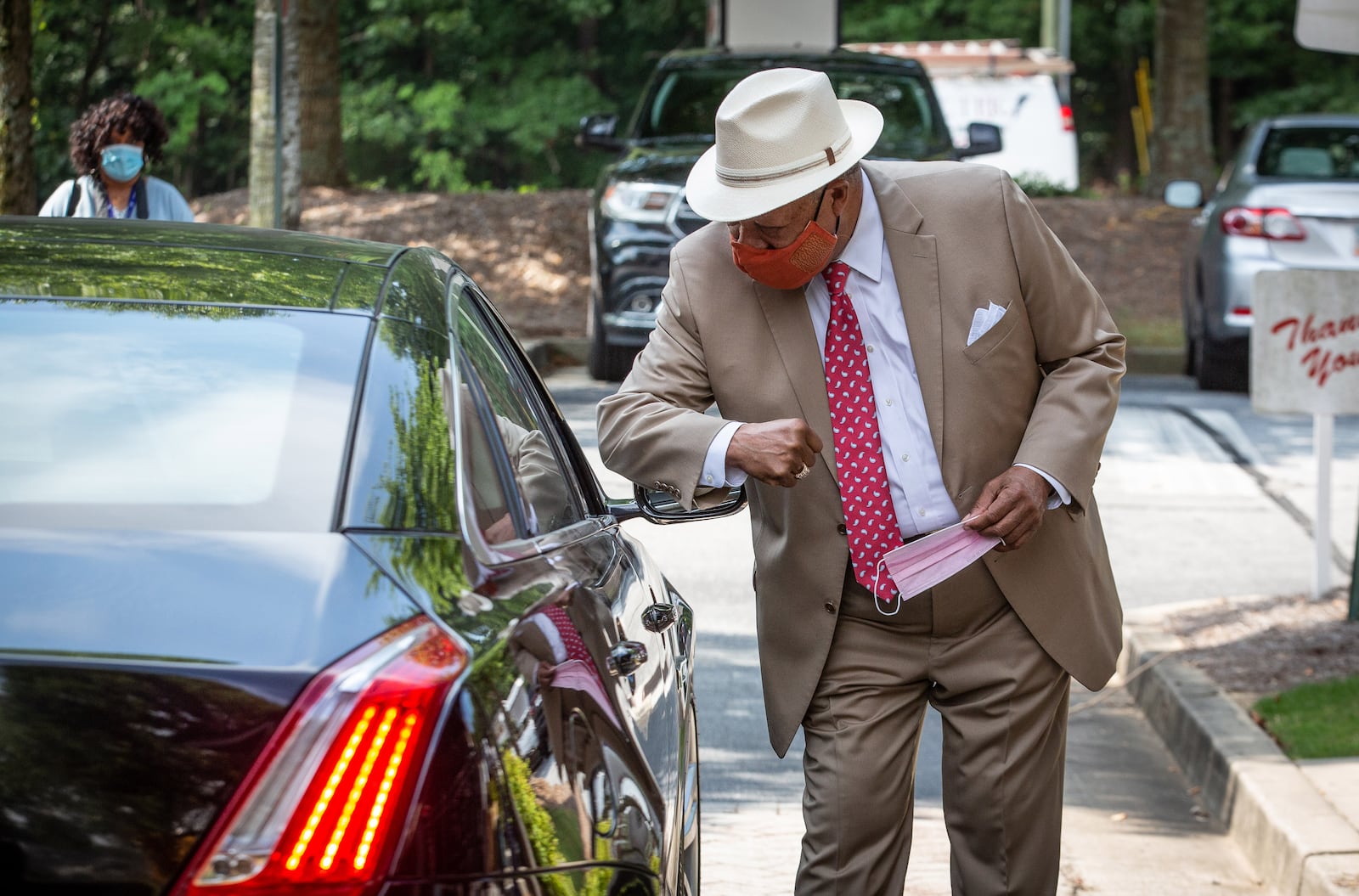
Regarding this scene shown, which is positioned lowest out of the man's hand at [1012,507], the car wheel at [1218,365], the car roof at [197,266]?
the car wheel at [1218,365]

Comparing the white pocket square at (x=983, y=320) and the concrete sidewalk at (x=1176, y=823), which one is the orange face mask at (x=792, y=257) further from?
the concrete sidewalk at (x=1176, y=823)

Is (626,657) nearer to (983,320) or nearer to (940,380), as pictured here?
(940,380)

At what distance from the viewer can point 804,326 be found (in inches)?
128

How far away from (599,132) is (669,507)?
8.62 m

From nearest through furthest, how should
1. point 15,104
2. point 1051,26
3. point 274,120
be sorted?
point 15,104 → point 274,120 → point 1051,26

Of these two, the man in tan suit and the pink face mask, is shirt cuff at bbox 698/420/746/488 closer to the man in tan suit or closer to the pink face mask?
the man in tan suit

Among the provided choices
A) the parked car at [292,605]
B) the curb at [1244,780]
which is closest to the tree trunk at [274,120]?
the curb at [1244,780]

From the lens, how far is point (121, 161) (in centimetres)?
688

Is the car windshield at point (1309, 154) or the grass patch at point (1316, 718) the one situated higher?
the car windshield at point (1309, 154)

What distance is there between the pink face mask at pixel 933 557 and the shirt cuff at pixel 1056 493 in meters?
0.14

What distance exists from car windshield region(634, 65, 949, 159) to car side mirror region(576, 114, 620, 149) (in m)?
0.17

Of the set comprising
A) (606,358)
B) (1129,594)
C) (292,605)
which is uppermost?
(292,605)

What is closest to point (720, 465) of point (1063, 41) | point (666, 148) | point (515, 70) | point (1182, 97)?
point (666, 148)

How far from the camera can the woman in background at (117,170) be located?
22.5 feet
